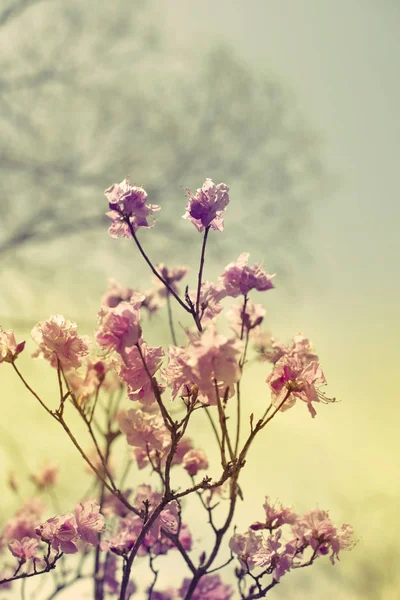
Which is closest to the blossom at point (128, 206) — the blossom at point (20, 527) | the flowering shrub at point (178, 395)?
the flowering shrub at point (178, 395)

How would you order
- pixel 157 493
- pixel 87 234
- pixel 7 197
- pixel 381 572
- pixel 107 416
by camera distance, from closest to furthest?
pixel 157 493, pixel 107 416, pixel 381 572, pixel 7 197, pixel 87 234

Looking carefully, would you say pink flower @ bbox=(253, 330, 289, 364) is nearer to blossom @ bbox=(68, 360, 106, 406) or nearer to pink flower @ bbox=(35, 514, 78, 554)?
blossom @ bbox=(68, 360, 106, 406)

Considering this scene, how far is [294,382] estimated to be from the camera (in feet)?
3.34

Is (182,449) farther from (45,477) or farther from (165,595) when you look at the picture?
(45,477)

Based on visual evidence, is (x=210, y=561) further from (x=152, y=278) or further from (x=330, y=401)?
(x=152, y=278)

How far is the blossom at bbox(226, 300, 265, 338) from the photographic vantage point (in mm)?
1438

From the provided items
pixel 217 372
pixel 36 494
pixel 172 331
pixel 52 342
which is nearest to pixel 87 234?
pixel 36 494

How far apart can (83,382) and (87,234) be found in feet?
8.85

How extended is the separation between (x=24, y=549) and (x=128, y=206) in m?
0.86

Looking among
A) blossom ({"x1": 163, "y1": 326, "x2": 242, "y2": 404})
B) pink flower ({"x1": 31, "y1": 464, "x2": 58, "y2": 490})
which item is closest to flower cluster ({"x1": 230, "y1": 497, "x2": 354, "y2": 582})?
blossom ({"x1": 163, "y1": 326, "x2": 242, "y2": 404})

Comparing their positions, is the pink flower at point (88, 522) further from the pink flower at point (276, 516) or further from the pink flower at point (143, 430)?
the pink flower at point (276, 516)

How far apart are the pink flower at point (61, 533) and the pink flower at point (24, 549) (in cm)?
19

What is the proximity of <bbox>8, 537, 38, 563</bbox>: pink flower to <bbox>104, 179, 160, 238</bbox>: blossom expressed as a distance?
0.80 meters

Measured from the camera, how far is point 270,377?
3.43ft
